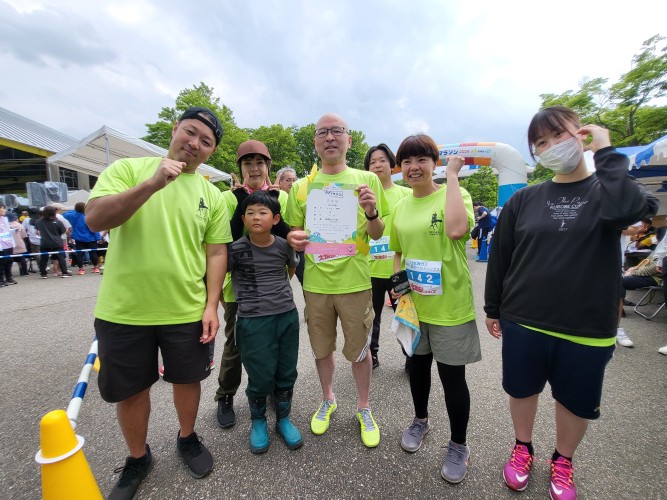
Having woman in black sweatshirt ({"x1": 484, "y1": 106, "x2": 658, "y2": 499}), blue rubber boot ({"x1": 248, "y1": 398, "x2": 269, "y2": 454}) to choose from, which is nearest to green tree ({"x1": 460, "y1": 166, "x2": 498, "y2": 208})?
woman in black sweatshirt ({"x1": 484, "y1": 106, "x2": 658, "y2": 499})

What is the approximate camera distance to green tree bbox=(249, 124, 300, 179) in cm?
3073

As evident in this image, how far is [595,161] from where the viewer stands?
4.89ft

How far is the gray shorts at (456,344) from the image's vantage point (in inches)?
73.9

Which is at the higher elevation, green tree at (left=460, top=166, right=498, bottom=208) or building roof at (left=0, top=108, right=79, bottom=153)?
building roof at (left=0, top=108, right=79, bottom=153)

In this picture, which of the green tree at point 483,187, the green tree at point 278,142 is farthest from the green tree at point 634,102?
the green tree at point 278,142

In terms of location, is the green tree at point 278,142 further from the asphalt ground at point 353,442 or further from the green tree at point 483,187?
the asphalt ground at point 353,442

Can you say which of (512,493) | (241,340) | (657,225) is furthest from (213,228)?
(657,225)

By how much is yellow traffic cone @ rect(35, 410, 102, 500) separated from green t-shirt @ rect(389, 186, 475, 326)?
195 cm

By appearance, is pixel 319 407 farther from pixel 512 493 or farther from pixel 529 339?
pixel 529 339

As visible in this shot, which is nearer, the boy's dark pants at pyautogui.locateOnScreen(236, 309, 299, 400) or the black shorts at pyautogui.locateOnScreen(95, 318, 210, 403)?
the black shorts at pyautogui.locateOnScreen(95, 318, 210, 403)

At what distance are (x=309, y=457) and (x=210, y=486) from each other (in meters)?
0.62

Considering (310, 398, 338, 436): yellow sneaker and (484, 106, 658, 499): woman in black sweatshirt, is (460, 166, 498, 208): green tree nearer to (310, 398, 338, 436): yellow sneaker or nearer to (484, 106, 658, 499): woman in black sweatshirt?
(484, 106, 658, 499): woman in black sweatshirt

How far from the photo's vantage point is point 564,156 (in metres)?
1.58

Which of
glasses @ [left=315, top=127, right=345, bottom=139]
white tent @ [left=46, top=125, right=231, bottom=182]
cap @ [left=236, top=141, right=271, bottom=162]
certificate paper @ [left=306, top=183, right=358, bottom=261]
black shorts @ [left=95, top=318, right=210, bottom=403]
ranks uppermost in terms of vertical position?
white tent @ [left=46, top=125, right=231, bottom=182]
